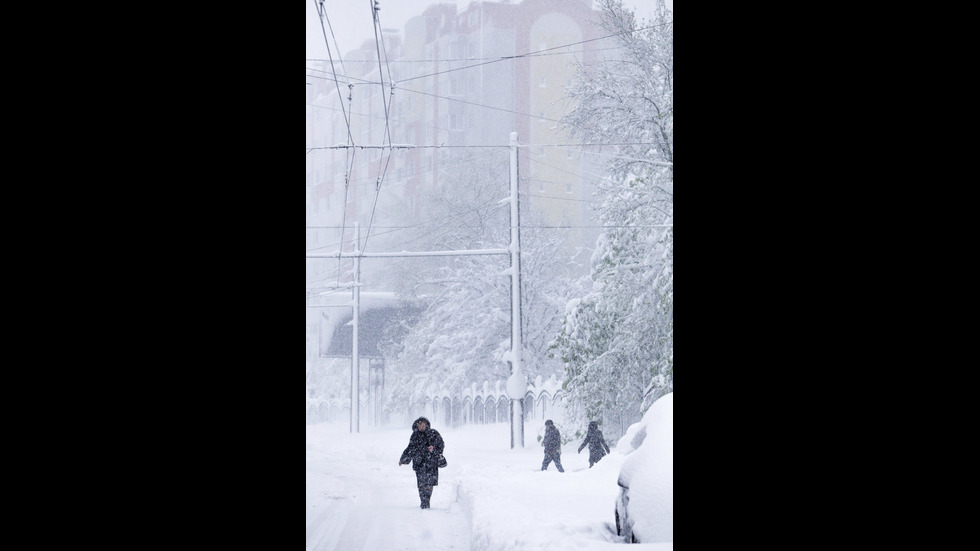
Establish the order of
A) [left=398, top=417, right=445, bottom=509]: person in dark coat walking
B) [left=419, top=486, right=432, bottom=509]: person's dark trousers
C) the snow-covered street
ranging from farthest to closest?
[left=419, top=486, right=432, bottom=509]: person's dark trousers
[left=398, top=417, right=445, bottom=509]: person in dark coat walking
the snow-covered street

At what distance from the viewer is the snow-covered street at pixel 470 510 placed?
8.03 metres

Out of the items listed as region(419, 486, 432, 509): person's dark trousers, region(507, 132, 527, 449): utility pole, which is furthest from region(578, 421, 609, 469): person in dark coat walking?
region(507, 132, 527, 449): utility pole

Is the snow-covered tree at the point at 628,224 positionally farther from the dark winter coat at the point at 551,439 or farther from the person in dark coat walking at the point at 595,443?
the dark winter coat at the point at 551,439

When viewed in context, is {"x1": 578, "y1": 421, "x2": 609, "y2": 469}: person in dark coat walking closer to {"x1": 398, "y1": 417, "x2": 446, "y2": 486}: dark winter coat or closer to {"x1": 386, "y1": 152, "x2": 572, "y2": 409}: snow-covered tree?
{"x1": 398, "y1": 417, "x2": 446, "y2": 486}: dark winter coat

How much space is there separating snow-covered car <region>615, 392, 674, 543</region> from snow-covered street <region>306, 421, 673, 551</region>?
9.4 inches

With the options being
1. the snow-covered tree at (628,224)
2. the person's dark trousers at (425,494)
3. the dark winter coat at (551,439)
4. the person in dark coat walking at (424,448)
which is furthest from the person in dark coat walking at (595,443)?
the person in dark coat walking at (424,448)

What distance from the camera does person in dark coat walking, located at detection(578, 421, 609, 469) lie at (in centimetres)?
1508

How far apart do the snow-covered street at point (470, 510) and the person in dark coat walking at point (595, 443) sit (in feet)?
2.71

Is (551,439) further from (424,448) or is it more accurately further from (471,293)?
(471,293)

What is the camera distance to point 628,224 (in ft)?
44.7

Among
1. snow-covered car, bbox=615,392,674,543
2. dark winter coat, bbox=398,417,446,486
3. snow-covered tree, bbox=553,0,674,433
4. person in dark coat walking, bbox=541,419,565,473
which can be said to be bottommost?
person in dark coat walking, bbox=541,419,565,473
